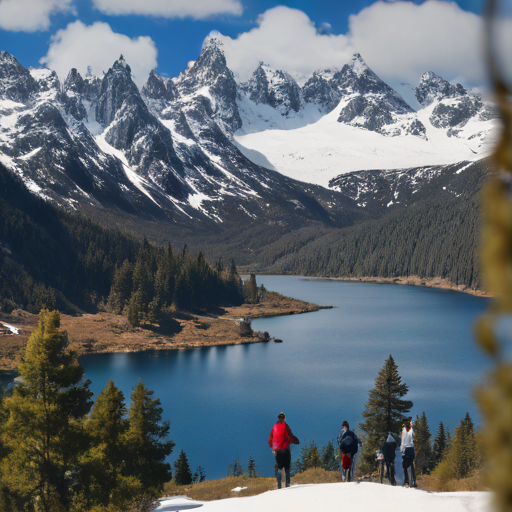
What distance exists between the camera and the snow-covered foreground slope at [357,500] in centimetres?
1284

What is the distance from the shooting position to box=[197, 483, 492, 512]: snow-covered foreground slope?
42.1 ft

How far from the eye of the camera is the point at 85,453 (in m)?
22.8

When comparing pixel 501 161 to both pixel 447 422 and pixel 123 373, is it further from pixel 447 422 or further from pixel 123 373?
pixel 123 373

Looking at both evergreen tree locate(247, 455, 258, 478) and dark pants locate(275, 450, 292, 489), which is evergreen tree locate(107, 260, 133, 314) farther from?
dark pants locate(275, 450, 292, 489)

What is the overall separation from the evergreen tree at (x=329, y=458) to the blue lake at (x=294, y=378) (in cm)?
291

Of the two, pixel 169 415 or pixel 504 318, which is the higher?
pixel 504 318

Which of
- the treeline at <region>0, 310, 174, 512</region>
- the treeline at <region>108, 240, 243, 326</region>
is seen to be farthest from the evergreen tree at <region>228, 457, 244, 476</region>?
the treeline at <region>108, 240, 243, 326</region>

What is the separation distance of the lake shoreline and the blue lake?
340cm

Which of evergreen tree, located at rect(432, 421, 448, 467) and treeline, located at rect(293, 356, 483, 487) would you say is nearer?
treeline, located at rect(293, 356, 483, 487)

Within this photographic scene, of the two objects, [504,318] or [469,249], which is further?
[469,249]

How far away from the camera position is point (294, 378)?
65062 mm

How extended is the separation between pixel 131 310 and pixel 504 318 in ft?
325

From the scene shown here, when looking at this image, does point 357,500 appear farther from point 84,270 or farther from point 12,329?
point 84,270

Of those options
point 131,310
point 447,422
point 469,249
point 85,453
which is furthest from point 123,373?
point 469,249
